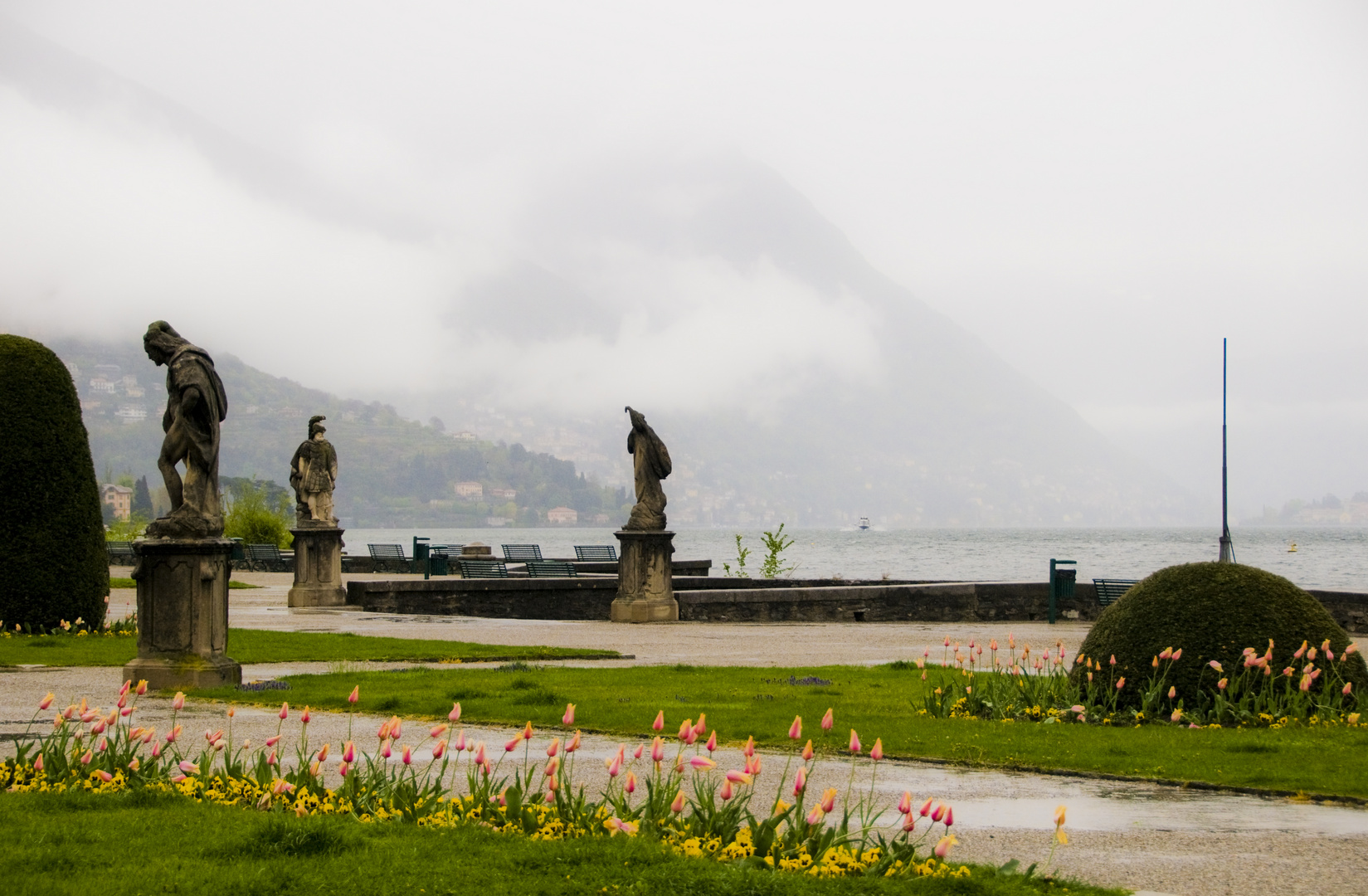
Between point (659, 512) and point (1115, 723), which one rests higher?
point (659, 512)

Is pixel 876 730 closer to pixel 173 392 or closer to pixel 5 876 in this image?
pixel 5 876

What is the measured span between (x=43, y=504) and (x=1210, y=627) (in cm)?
1438

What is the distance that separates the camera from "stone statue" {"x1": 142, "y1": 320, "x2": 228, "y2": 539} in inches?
468

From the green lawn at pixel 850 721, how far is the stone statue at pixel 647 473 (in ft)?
34.8

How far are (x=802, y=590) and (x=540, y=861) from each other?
20251 millimetres

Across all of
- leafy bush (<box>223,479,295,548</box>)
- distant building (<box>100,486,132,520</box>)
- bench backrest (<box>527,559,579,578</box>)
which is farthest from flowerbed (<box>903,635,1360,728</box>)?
distant building (<box>100,486,132,520</box>)

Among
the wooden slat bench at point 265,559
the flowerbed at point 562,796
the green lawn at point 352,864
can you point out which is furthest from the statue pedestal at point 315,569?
the green lawn at point 352,864

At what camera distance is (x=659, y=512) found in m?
24.8

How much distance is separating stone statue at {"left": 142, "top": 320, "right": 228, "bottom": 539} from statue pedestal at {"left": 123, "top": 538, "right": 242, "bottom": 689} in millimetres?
166

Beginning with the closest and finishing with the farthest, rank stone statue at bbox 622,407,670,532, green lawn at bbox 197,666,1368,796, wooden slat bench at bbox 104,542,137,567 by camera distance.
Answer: green lawn at bbox 197,666,1368,796 < stone statue at bbox 622,407,670,532 < wooden slat bench at bbox 104,542,137,567

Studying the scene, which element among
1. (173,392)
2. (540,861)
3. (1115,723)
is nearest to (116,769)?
(540,861)

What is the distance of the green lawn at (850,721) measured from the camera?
7.95 meters

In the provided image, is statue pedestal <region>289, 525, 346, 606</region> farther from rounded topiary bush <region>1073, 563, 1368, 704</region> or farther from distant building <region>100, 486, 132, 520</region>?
distant building <region>100, 486, 132, 520</region>

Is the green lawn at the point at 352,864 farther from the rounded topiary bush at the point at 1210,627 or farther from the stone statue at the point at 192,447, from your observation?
the stone statue at the point at 192,447
